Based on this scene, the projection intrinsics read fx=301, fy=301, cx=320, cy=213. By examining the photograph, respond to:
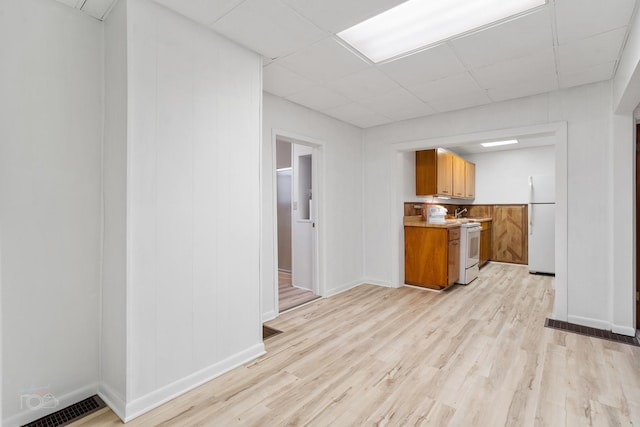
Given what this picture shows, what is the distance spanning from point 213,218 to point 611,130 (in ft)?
12.4

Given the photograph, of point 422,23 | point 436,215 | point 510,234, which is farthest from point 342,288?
point 510,234

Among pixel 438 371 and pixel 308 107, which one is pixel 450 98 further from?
pixel 438 371

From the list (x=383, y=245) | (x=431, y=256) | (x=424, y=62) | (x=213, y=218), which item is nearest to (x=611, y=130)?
(x=424, y=62)

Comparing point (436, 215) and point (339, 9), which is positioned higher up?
point (339, 9)

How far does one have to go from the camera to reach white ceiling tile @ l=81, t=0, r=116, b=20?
6.04 ft

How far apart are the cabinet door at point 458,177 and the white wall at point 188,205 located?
4.29 m

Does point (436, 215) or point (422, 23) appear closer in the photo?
point (422, 23)

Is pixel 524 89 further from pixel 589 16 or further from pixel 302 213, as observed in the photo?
pixel 302 213

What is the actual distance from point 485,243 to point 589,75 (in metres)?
3.96

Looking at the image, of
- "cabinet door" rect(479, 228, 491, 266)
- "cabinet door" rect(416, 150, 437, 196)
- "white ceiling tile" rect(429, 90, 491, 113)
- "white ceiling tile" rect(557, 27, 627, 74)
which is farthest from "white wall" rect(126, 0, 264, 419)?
"cabinet door" rect(479, 228, 491, 266)

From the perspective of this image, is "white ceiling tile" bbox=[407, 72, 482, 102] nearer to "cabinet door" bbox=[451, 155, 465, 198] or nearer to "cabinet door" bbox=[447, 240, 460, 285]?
"cabinet door" bbox=[447, 240, 460, 285]

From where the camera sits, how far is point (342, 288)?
4344mm

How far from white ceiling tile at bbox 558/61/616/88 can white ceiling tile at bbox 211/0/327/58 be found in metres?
2.43

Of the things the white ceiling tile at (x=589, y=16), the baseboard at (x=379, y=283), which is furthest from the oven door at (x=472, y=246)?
the white ceiling tile at (x=589, y=16)
